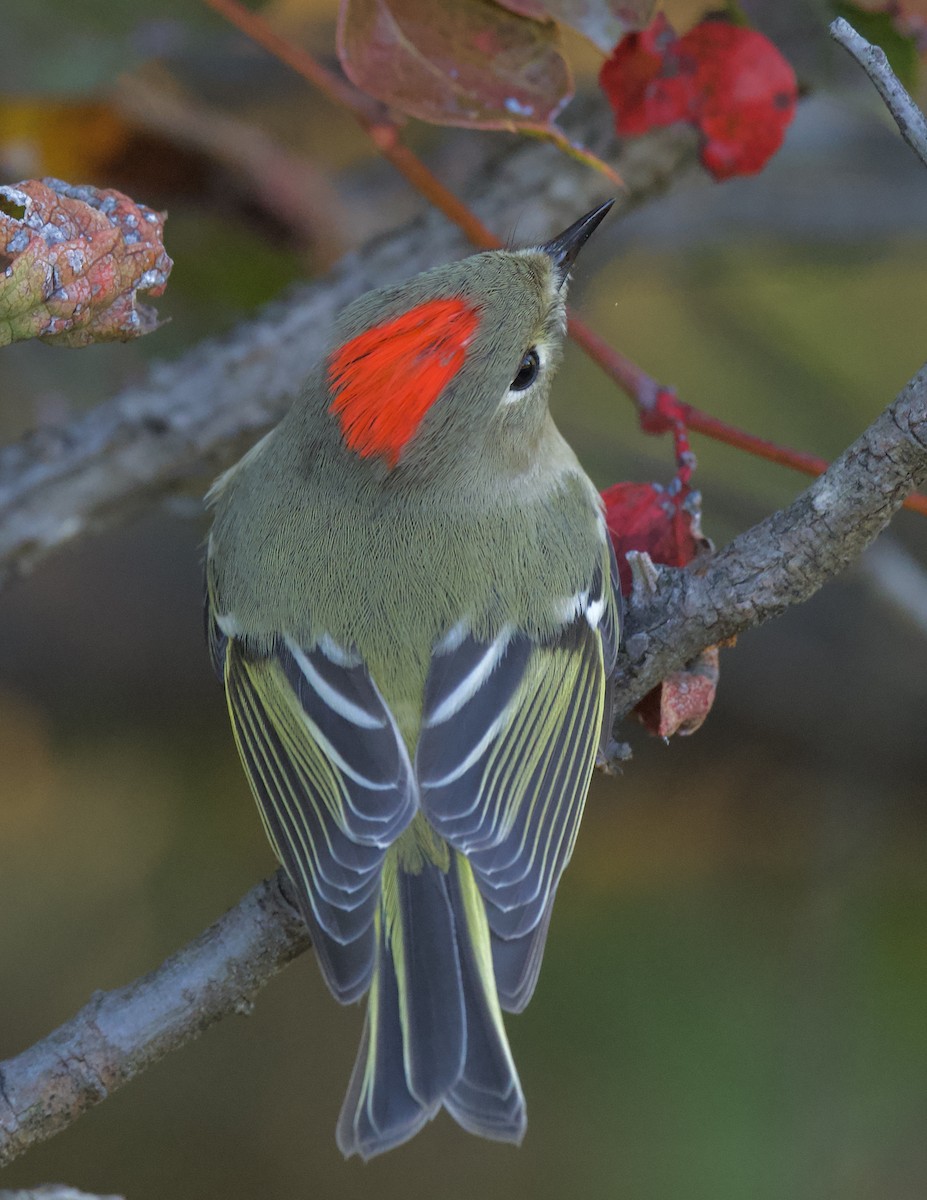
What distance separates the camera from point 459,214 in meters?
1.94

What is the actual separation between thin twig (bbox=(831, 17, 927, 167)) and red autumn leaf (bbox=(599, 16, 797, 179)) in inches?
19.1

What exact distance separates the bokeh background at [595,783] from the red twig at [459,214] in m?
0.46

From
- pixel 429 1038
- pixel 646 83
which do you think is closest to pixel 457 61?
pixel 646 83

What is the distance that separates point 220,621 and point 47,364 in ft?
3.60

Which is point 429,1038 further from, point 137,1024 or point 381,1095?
point 137,1024

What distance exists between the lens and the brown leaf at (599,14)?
179 cm

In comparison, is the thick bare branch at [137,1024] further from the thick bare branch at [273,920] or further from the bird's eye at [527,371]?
the bird's eye at [527,371]

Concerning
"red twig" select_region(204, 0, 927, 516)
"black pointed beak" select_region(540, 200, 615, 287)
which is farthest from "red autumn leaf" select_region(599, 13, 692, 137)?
"red twig" select_region(204, 0, 927, 516)

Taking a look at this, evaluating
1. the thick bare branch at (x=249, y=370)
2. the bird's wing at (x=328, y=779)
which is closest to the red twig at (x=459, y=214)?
the thick bare branch at (x=249, y=370)

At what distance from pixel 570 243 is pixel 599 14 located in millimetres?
315

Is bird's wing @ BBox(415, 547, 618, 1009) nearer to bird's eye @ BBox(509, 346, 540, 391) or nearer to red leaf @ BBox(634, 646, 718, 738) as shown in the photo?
red leaf @ BBox(634, 646, 718, 738)

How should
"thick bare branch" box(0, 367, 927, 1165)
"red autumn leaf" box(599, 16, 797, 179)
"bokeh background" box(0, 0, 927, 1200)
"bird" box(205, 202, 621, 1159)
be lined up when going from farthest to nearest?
"bokeh background" box(0, 0, 927, 1200) → "red autumn leaf" box(599, 16, 797, 179) → "bird" box(205, 202, 621, 1159) → "thick bare branch" box(0, 367, 927, 1165)

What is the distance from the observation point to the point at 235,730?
2023 mm

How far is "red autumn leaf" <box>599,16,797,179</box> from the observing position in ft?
6.26
